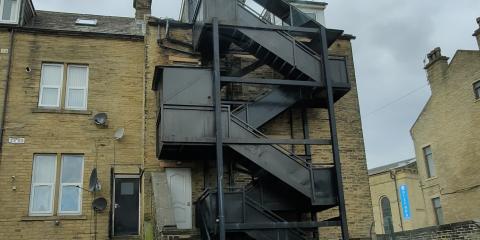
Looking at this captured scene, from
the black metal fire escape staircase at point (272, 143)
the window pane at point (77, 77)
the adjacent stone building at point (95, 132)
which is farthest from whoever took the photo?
the window pane at point (77, 77)

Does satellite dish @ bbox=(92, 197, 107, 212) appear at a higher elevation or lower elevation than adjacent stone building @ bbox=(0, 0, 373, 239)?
lower

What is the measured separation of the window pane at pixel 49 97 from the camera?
16.0 metres

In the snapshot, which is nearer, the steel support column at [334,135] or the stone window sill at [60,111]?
the steel support column at [334,135]

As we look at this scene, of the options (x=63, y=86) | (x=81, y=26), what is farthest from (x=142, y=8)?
(x=63, y=86)

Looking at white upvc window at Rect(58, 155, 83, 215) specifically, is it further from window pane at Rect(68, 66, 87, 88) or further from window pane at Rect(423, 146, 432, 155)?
window pane at Rect(423, 146, 432, 155)

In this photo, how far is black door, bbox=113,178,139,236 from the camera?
15.4 metres

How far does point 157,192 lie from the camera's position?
1389 cm

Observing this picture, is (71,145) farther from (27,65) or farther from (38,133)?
(27,65)

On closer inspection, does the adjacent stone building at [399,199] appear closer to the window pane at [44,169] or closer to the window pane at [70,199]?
the window pane at [70,199]

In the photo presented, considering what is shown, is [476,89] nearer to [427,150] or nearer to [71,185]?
[427,150]

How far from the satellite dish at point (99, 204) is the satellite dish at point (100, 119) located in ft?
7.96

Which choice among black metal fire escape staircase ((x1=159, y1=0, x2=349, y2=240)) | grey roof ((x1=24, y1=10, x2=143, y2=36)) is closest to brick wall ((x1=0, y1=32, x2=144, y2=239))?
→ grey roof ((x1=24, y1=10, x2=143, y2=36))

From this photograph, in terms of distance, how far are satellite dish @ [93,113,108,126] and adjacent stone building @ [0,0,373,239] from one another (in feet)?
0.11

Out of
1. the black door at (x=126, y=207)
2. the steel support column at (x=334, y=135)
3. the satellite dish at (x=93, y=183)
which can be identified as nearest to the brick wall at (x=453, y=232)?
the steel support column at (x=334, y=135)
